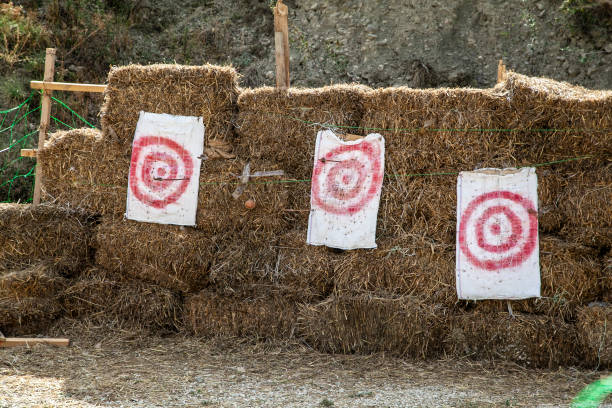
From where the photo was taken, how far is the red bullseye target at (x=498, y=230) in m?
5.27

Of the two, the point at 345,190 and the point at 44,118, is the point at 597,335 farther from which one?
the point at 44,118

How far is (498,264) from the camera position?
529 cm

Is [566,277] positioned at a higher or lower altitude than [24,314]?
higher

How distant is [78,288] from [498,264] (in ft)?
11.8

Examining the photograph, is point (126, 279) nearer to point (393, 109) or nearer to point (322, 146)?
point (322, 146)

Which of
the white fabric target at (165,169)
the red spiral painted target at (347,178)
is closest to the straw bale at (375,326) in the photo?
the red spiral painted target at (347,178)

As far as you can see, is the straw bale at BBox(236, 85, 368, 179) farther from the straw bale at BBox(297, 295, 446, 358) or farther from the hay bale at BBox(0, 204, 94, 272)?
the hay bale at BBox(0, 204, 94, 272)

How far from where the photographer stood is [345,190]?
559 centimetres

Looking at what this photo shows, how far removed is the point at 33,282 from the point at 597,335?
4.59 meters

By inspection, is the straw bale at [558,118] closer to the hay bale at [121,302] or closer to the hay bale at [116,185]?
the hay bale at [116,185]

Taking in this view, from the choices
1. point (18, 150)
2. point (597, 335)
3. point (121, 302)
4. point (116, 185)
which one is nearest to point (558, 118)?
point (597, 335)

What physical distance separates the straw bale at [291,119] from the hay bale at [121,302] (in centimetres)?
146

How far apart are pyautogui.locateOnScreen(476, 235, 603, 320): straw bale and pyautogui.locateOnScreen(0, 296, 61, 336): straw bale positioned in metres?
4.09

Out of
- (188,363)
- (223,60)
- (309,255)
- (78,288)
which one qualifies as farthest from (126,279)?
(223,60)
